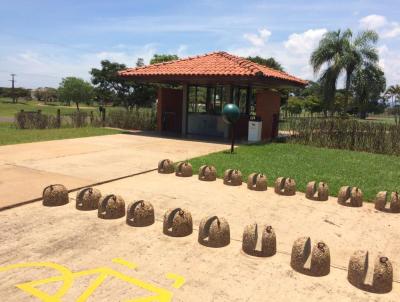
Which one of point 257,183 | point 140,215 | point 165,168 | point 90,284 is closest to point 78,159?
point 165,168

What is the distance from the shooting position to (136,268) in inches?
153

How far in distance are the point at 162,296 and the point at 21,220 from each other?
2.74m

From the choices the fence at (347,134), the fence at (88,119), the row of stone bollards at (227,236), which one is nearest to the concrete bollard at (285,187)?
the row of stone bollards at (227,236)

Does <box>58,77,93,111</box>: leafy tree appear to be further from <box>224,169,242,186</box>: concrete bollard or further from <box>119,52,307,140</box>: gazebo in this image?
<box>224,169,242,186</box>: concrete bollard

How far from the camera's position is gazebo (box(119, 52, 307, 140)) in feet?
51.4

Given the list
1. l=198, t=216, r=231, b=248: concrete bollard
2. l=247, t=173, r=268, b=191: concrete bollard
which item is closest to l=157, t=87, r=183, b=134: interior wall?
l=247, t=173, r=268, b=191: concrete bollard

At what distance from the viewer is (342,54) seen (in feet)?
89.4

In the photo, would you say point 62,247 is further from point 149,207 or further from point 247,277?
point 247,277

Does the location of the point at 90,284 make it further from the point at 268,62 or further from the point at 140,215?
the point at 268,62

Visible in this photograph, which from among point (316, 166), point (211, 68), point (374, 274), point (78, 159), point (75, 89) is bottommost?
point (374, 274)

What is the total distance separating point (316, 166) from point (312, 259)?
21.0 ft

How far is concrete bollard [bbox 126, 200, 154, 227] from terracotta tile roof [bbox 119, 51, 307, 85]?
31.6 ft

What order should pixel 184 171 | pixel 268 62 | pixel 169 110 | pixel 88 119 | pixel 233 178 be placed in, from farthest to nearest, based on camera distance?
1. pixel 268 62
2. pixel 88 119
3. pixel 169 110
4. pixel 184 171
5. pixel 233 178

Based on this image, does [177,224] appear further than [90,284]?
Yes
